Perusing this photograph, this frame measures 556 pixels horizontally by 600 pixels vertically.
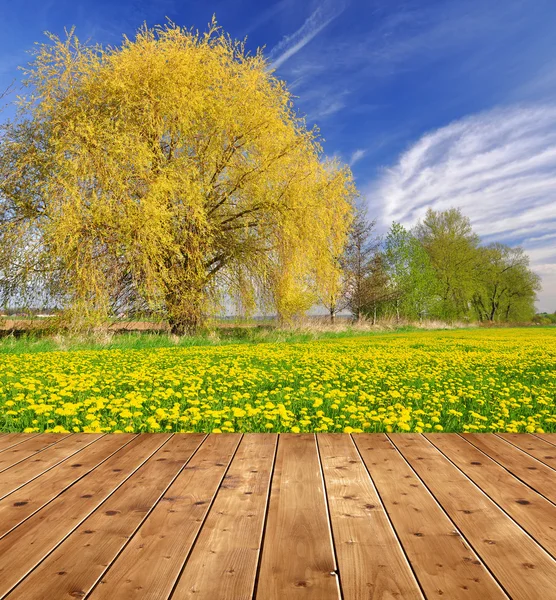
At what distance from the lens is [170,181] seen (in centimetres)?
1459

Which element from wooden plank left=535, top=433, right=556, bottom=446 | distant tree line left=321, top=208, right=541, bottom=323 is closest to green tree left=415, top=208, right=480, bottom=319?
distant tree line left=321, top=208, right=541, bottom=323

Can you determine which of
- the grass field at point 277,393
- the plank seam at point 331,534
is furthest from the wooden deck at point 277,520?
the grass field at point 277,393

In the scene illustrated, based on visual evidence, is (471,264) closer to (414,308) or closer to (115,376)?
(414,308)

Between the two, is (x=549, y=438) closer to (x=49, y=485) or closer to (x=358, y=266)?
(x=49, y=485)

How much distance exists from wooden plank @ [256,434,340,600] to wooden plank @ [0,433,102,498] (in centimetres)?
130

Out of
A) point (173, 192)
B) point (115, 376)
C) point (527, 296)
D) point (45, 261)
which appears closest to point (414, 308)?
point (527, 296)

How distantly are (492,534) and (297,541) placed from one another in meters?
0.77

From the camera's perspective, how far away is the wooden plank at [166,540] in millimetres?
1571

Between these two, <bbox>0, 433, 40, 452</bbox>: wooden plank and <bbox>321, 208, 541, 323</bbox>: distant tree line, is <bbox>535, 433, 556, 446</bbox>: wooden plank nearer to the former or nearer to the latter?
<bbox>0, 433, 40, 452</bbox>: wooden plank

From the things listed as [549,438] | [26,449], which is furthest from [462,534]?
[26,449]

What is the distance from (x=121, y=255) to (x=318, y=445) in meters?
12.6

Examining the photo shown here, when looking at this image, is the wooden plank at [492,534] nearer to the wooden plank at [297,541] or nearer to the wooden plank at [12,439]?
the wooden plank at [297,541]

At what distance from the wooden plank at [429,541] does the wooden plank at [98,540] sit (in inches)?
41.5

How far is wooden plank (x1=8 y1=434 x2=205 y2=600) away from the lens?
5.19 feet
